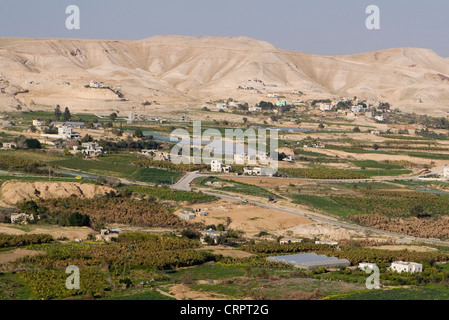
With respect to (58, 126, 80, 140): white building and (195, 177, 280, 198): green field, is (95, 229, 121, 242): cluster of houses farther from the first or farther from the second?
(58, 126, 80, 140): white building

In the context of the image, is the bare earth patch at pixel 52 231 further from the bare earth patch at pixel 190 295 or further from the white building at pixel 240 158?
the white building at pixel 240 158

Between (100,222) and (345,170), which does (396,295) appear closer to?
(100,222)

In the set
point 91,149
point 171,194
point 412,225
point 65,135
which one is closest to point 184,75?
point 65,135

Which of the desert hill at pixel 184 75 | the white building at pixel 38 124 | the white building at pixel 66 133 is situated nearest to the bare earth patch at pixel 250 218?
the white building at pixel 66 133

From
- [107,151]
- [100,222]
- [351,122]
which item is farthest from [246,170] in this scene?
[351,122]

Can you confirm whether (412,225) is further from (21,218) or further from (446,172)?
(21,218)

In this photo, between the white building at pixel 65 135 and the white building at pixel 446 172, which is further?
the white building at pixel 65 135
